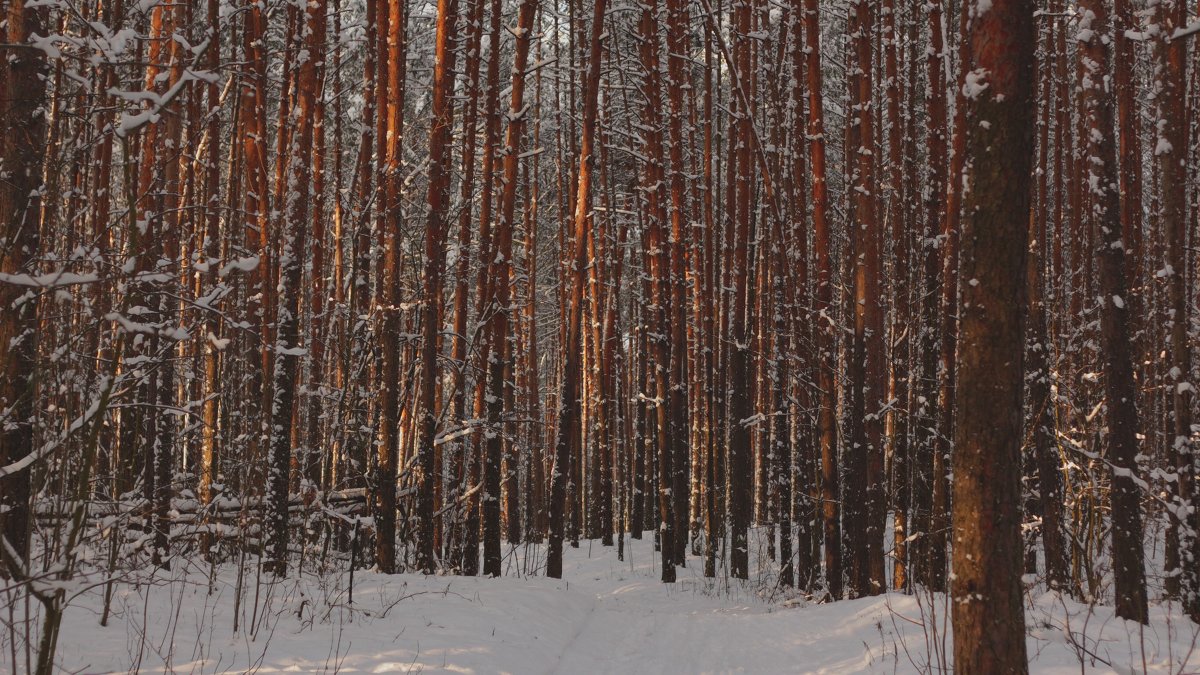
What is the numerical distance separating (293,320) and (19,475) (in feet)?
12.8

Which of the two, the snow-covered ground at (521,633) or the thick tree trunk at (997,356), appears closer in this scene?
the thick tree trunk at (997,356)

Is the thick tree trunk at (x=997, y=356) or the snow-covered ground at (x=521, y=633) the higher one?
the thick tree trunk at (x=997, y=356)

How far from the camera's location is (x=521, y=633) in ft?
25.2

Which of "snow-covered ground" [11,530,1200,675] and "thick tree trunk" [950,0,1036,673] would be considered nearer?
"thick tree trunk" [950,0,1036,673]

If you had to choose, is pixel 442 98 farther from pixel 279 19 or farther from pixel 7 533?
pixel 279 19

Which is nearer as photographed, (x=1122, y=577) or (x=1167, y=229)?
(x=1122, y=577)

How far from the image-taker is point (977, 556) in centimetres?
428

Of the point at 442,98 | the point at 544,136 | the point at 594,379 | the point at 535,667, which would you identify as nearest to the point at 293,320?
the point at 442,98

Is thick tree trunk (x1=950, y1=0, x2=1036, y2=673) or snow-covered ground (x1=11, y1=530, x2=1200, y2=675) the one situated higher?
thick tree trunk (x1=950, y1=0, x2=1036, y2=673)

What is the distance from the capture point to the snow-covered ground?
5.55 m

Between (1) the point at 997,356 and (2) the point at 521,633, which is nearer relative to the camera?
(1) the point at 997,356

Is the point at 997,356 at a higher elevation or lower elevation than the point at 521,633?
higher

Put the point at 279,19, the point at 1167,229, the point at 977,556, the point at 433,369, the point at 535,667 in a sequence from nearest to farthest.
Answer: the point at 977,556 → the point at 535,667 → the point at 1167,229 → the point at 433,369 → the point at 279,19

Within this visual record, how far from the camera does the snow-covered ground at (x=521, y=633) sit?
18.2ft
